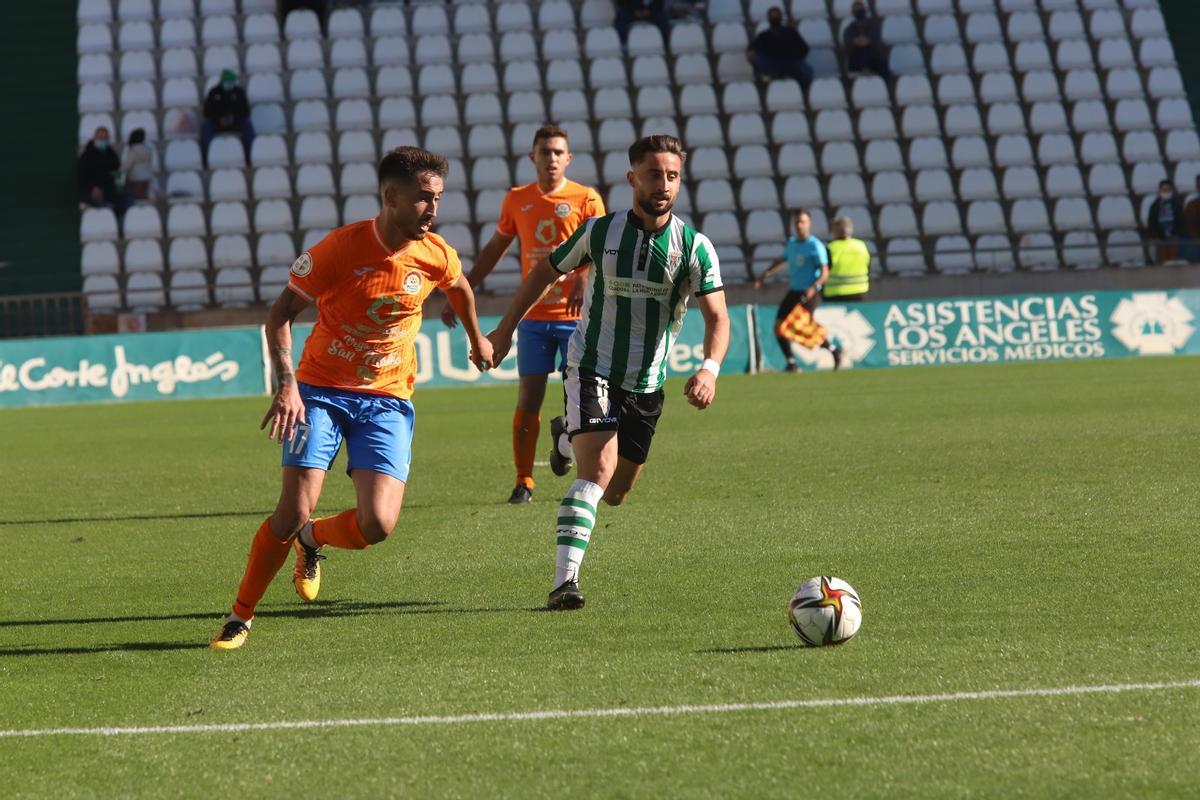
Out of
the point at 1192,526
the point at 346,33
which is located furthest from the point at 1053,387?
the point at 346,33

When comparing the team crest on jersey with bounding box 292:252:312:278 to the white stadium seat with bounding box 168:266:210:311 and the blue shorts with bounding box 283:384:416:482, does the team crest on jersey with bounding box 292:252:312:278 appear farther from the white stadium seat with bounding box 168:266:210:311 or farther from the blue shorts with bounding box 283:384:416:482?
the white stadium seat with bounding box 168:266:210:311

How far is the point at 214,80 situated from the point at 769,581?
25257 millimetres

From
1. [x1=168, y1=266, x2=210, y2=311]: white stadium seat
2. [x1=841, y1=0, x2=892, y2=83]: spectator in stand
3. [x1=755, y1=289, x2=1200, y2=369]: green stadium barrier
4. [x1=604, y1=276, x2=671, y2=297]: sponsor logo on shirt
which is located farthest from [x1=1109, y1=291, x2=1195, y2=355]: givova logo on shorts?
[x1=604, y1=276, x2=671, y2=297]: sponsor logo on shirt

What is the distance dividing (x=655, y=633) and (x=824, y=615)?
2.21 ft

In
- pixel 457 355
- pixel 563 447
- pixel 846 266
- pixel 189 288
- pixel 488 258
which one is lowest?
pixel 563 447

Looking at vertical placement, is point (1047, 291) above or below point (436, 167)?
above

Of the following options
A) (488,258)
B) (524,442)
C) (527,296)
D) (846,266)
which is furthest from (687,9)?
(527,296)

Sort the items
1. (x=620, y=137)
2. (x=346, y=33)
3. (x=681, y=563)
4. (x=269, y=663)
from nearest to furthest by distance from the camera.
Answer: (x=269, y=663), (x=681, y=563), (x=620, y=137), (x=346, y=33)

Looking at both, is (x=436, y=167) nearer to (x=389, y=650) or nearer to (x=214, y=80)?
(x=389, y=650)

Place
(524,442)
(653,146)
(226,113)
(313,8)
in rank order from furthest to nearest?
(313,8) → (226,113) → (524,442) → (653,146)

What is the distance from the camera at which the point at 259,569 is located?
5.80m

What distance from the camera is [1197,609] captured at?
18.4 ft

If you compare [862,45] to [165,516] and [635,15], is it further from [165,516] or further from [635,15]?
[165,516]

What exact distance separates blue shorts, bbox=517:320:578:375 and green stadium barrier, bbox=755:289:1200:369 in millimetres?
14368
